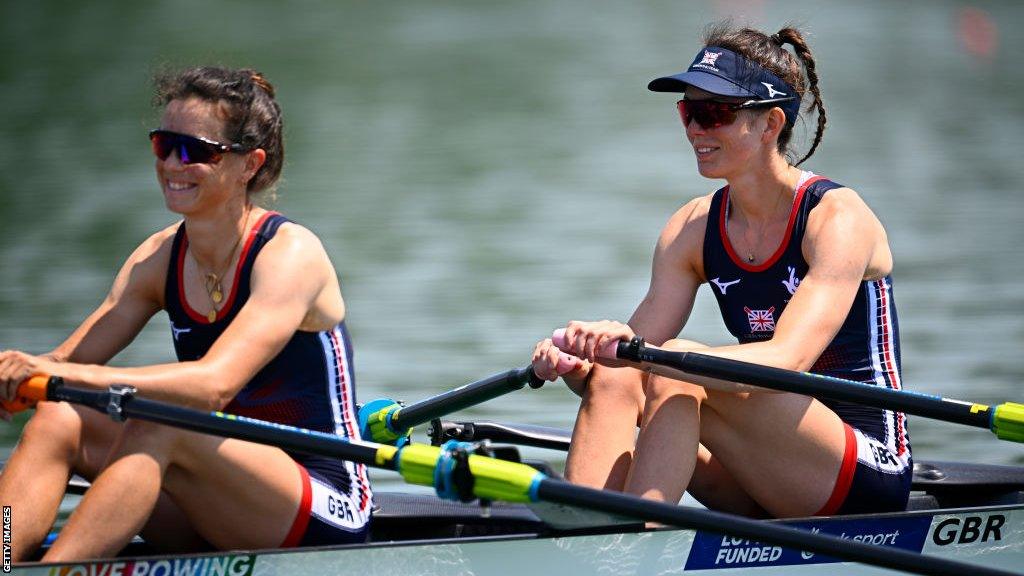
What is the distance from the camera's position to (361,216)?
11.5 m


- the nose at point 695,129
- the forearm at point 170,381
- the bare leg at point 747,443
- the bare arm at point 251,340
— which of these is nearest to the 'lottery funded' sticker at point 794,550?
the bare leg at point 747,443

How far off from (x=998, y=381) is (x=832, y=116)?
7943 mm

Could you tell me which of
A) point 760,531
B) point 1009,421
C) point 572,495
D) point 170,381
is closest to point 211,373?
point 170,381

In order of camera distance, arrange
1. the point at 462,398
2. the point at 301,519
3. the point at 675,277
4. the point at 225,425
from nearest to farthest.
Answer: the point at 225,425, the point at 301,519, the point at 675,277, the point at 462,398

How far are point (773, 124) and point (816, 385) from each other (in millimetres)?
826

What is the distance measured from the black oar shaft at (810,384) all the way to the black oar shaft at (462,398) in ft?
2.19

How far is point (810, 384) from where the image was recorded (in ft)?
13.5

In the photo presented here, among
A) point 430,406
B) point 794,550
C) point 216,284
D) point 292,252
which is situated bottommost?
point 794,550

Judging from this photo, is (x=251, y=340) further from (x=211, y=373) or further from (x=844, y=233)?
(x=844, y=233)

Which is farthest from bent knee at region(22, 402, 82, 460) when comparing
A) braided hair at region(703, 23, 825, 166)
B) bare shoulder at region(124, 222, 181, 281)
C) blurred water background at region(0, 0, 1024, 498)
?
braided hair at region(703, 23, 825, 166)

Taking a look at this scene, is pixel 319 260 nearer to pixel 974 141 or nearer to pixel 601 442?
pixel 601 442

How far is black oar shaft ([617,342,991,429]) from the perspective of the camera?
4.07m

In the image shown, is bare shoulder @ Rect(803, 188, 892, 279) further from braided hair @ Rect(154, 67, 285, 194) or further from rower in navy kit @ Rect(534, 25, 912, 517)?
braided hair @ Rect(154, 67, 285, 194)

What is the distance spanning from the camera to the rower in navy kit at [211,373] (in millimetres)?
3773
